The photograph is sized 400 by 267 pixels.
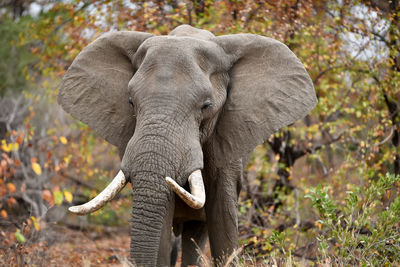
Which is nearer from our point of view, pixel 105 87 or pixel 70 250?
pixel 105 87

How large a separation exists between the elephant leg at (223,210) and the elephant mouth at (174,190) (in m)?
0.89

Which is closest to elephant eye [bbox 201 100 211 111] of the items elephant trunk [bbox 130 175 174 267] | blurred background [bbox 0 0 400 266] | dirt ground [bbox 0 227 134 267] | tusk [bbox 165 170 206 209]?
tusk [bbox 165 170 206 209]

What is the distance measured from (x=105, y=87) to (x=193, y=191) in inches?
68.4

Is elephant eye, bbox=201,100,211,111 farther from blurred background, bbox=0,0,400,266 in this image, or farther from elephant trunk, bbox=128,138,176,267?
blurred background, bbox=0,0,400,266

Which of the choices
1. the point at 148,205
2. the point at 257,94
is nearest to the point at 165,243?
the point at 148,205

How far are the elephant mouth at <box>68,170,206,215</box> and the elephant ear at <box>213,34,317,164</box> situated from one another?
2.79ft

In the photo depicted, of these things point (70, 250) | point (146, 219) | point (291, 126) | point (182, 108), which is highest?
point (182, 108)

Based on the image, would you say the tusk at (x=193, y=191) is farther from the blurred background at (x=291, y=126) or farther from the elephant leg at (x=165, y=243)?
the blurred background at (x=291, y=126)

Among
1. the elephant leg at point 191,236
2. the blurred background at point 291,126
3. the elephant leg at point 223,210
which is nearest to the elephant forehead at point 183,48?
the elephant leg at point 223,210

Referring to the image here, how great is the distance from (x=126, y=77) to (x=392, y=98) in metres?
4.46

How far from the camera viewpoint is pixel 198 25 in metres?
7.85

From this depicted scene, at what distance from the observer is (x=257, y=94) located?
521 centimetres

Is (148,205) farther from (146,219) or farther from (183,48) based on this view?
(183,48)

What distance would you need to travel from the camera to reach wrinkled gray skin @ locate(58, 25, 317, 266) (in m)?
4.32
